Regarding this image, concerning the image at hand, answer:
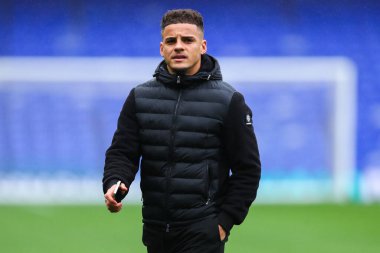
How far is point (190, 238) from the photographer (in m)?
4.48

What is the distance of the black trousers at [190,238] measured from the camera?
4.47m

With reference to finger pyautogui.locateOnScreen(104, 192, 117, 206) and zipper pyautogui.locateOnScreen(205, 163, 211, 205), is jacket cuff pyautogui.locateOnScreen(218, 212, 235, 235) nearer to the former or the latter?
zipper pyautogui.locateOnScreen(205, 163, 211, 205)

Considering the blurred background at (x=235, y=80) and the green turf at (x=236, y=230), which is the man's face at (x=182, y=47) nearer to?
the green turf at (x=236, y=230)

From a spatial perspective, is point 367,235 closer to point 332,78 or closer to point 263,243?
point 263,243

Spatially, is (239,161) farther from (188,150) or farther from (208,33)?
(208,33)

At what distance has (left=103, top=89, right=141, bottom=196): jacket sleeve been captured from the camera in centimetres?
454

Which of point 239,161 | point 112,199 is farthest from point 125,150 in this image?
point 239,161

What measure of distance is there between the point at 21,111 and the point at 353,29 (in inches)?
160

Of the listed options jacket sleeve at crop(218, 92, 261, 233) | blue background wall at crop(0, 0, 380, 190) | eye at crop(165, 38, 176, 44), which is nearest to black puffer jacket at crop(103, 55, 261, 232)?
jacket sleeve at crop(218, 92, 261, 233)

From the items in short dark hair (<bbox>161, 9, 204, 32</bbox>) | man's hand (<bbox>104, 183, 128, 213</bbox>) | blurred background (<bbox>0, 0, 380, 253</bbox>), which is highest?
blurred background (<bbox>0, 0, 380, 253</bbox>)

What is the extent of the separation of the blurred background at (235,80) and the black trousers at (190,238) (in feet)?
24.2

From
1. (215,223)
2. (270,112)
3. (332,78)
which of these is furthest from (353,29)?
(215,223)

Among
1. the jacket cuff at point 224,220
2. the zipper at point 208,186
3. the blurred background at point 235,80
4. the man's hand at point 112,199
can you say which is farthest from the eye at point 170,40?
the blurred background at point 235,80

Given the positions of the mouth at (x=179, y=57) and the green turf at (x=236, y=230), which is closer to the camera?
the mouth at (x=179, y=57)
